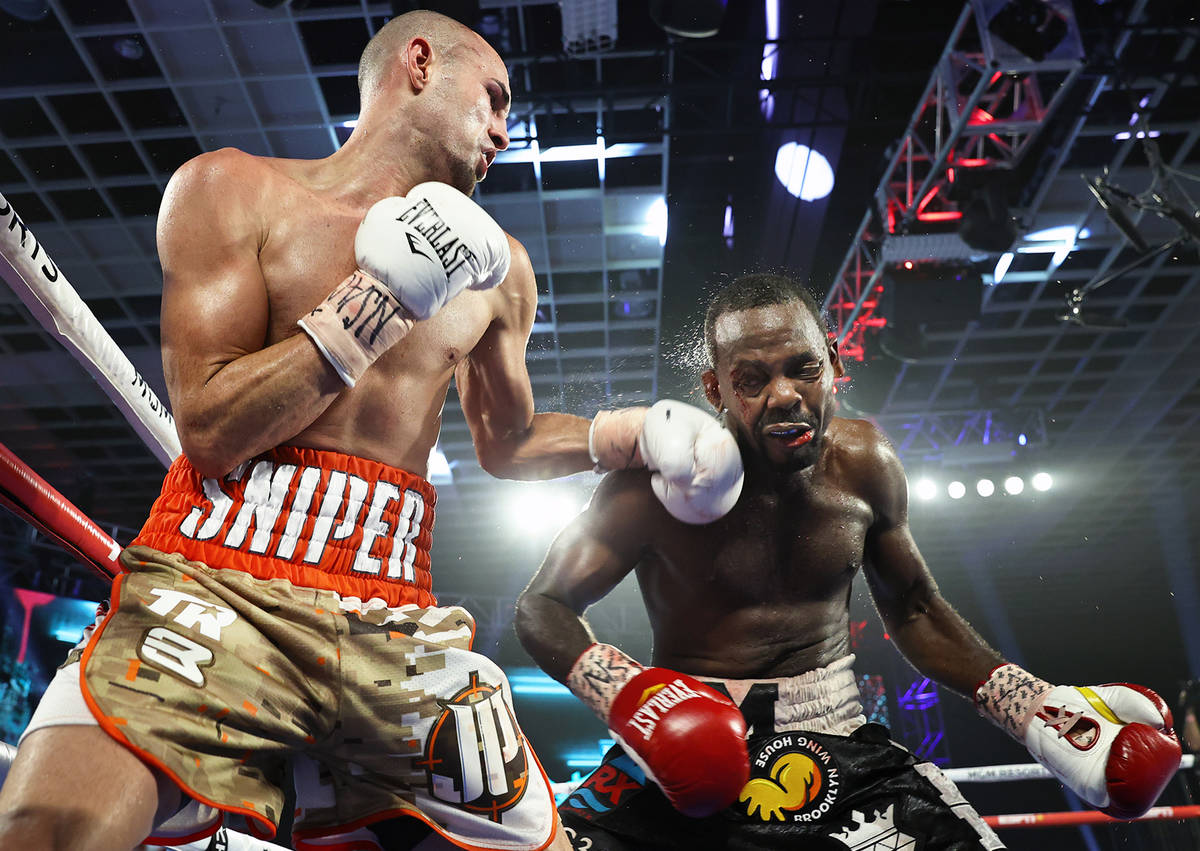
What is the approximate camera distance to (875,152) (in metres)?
6.04

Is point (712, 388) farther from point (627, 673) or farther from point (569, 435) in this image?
point (627, 673)

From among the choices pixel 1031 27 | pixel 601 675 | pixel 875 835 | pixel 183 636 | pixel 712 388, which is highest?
pixel 1031 27

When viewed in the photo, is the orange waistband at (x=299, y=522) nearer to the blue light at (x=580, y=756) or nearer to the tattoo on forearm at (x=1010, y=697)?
the tattoo on forearm at (x=1010, y=697)

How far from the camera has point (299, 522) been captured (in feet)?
4.10

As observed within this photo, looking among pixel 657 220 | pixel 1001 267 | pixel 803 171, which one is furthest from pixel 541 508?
pixel 803 171

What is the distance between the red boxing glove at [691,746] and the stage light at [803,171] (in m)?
5.04

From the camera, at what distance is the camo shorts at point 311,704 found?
1.06 meters

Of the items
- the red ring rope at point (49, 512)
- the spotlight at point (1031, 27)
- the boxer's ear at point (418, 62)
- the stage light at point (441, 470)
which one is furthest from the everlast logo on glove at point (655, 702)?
the stage light at point (441, 470)

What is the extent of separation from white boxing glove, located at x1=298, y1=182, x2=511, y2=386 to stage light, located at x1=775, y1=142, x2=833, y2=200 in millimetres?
4931

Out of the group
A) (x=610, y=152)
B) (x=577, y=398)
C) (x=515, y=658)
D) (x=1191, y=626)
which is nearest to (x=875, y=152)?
(x=610, y=152)

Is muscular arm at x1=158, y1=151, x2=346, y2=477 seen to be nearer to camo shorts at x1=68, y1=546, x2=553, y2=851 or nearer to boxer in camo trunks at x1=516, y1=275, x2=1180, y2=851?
camo shorts at x1=68, y1=546, x2=553, y2=851

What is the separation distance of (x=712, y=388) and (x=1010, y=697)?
0.82m

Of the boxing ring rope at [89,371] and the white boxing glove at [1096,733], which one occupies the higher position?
the boxing ring rope at [89,371]

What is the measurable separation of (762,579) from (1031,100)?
4.61 m
